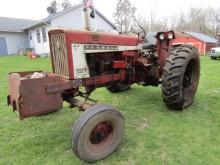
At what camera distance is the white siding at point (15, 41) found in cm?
2541

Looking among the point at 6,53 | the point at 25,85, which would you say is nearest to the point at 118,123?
the point at 25,85

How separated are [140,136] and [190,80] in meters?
2.04

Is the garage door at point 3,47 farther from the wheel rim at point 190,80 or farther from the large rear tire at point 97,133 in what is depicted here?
the large rear tire at point 97,133

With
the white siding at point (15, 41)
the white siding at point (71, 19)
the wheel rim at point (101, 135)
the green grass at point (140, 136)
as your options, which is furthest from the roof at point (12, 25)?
the wheel rim at point (101, 135)

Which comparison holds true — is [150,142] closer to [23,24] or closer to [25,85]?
[25,85]

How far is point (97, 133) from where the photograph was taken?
3.13 metres

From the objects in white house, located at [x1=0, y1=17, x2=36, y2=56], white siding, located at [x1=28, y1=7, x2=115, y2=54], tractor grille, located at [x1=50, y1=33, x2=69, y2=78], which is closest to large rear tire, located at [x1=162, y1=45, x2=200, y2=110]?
tractor grille, located at [x1=50, y1=33, x2=69, y2=78]

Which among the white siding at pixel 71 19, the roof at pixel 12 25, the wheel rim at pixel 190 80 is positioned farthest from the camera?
the roof at pixel 12 25

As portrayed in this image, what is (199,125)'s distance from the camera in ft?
13.1

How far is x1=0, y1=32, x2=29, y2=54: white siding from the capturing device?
25406 millimetres

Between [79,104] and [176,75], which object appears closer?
[79,104]

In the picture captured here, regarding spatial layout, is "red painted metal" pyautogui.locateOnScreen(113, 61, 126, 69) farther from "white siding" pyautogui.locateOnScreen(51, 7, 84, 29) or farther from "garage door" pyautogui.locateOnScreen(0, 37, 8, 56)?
"garage door" pyautogui.locateOnScreen(0, 37, 8, 56)

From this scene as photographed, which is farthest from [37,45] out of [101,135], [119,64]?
[101,135]

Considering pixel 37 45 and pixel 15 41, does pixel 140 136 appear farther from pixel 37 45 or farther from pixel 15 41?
pixel 15 41
